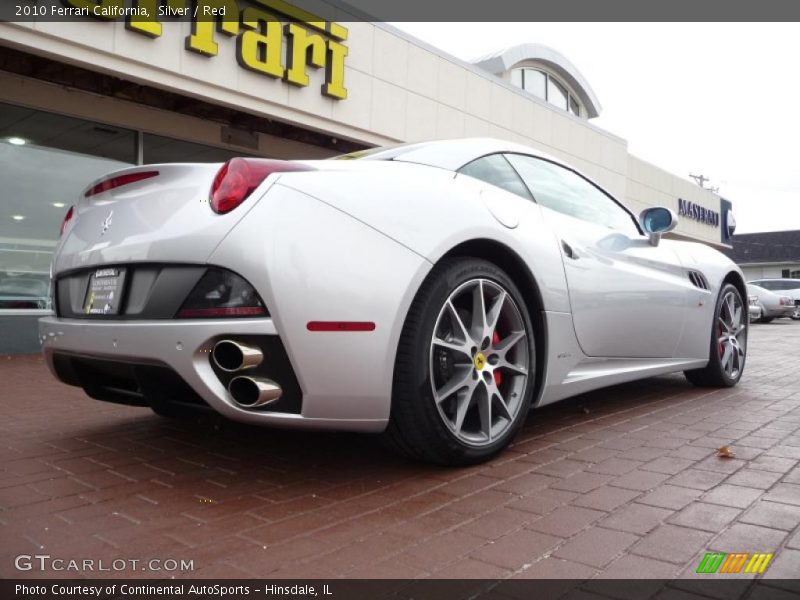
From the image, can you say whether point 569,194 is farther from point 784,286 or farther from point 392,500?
point 784,286

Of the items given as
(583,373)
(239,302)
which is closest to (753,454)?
(583,373)

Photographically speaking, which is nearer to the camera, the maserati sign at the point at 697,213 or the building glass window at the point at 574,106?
the building glass window at the point at 574,106

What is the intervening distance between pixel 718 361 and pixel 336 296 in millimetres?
3659

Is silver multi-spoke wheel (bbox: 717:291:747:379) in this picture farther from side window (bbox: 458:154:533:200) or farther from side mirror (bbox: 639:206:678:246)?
side window (bbox: 458:154:533:200)

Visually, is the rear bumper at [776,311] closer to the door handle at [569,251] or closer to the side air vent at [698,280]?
the side air vent at [698,280]

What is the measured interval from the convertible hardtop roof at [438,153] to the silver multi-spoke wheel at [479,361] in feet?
1.88

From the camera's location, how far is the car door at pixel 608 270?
3.24 metres

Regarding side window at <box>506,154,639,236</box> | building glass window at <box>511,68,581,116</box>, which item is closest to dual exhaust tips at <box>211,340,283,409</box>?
side window at <box>506,154,639,236</box>

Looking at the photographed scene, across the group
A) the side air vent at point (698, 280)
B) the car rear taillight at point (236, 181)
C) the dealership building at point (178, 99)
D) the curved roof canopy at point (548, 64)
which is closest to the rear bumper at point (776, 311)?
the curved roof canopy at point (548, 64)

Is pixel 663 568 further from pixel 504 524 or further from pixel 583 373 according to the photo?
pixel 583 373

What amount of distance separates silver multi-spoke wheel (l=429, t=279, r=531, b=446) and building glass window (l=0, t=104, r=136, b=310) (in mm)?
6826

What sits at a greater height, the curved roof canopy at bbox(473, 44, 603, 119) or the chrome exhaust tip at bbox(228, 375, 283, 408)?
the curved roof canopy at bbox(473, 44, 603, 119)

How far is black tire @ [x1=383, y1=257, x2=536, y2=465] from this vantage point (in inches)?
92.6

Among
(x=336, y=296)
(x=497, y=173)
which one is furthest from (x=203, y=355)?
(x=497, y=173)
